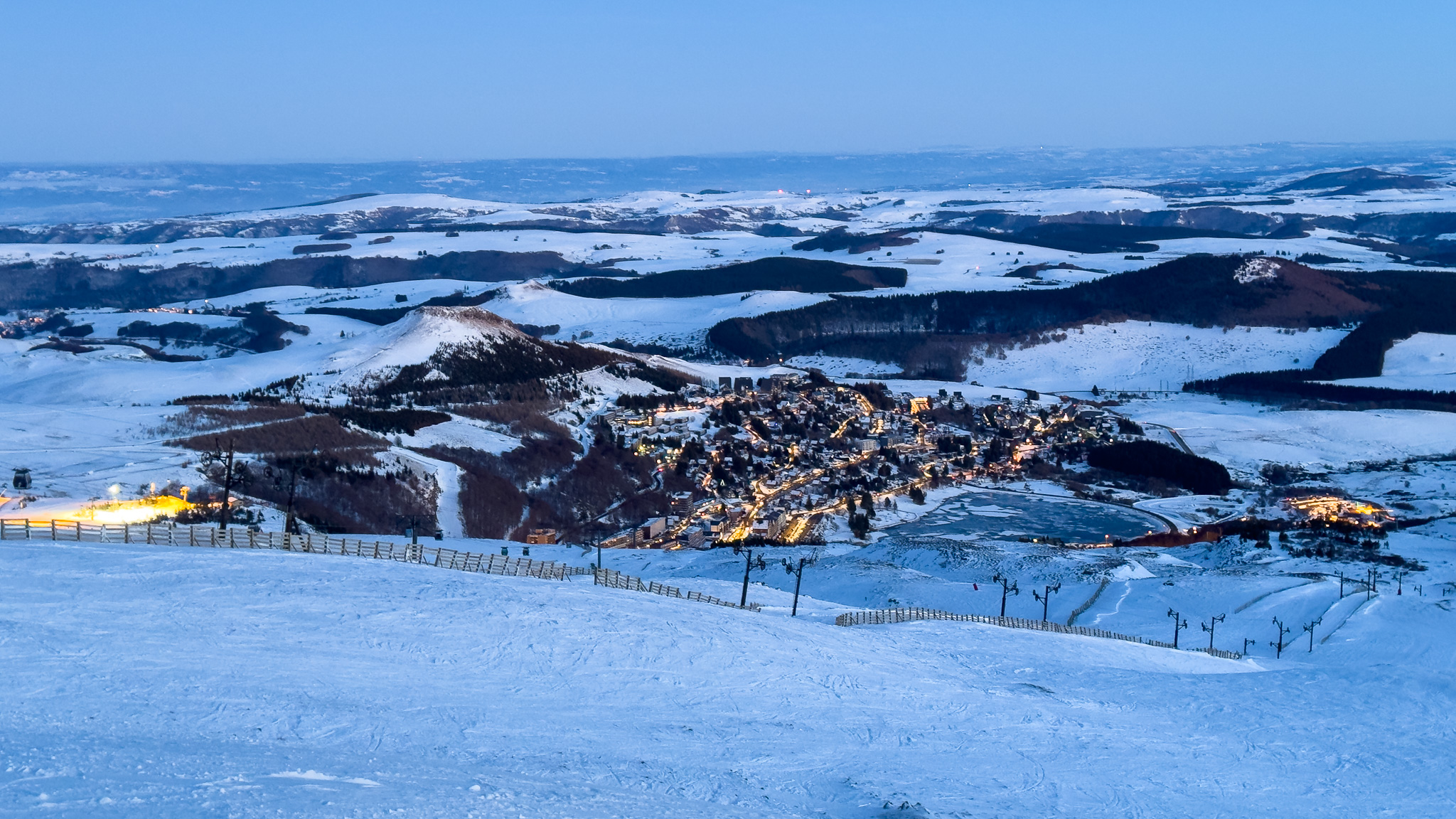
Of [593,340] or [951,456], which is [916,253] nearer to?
[593,340]

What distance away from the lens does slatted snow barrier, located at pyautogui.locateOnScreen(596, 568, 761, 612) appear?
114ft

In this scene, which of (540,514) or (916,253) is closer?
(540,514)

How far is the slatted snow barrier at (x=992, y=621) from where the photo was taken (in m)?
35.5

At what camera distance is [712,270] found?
17525cm

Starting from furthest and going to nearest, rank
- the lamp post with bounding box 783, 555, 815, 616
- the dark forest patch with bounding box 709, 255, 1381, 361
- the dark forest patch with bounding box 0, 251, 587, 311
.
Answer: the dark forest patch with bounding box 0, 251, 587, 311
the dark forest patch with bounding box 709, 255, 1381, 361
the lamp post with bounding box 783, 555, 815, 616

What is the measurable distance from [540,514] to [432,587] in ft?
108

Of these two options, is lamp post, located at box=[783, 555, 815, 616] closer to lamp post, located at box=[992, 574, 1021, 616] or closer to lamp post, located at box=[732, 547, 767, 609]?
lamp post, located at box=[732, 547, 767, 609]

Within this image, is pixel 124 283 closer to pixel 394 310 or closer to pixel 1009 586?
pixel 394 310

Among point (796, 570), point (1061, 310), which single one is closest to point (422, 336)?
point (796, 570)

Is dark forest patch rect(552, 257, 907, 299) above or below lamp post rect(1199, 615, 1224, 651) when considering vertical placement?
above

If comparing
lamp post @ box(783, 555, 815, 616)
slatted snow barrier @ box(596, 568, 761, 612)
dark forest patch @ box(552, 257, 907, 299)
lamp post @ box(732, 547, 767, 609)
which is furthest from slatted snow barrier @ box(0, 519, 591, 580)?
dark forest patch @ box(552, 257, 907, 299)

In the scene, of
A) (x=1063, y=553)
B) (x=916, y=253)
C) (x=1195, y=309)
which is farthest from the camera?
(x=916, y=253)

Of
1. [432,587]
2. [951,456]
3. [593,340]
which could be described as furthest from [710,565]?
[593,340]

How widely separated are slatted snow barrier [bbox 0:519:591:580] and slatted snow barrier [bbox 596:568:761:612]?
901 mm
